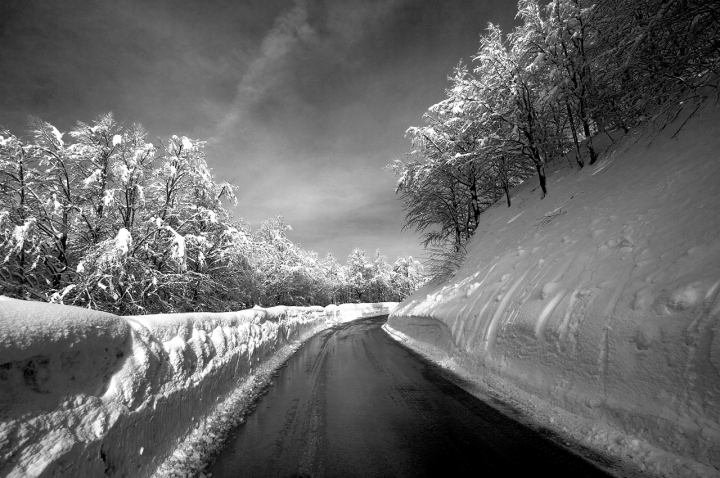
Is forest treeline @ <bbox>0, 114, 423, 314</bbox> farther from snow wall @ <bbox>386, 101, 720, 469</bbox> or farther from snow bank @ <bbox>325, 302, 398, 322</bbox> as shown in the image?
snow bank @ <bbox>325, 302, 398, 322</bbox>

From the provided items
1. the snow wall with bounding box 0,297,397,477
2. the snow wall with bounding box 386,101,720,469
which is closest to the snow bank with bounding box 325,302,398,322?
the snow wall with bounding box 386,101,720,469

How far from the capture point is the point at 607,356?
3.65 meters

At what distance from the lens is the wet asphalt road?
292cm

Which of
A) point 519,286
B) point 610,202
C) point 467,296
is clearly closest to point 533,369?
point 519,286

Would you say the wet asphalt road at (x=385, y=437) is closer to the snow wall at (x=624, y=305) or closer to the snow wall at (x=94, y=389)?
the snow wall at (x=94, y=389)

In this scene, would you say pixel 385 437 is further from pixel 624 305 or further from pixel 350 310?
pixel 350 310

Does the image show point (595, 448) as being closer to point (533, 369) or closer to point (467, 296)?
point (533, 369)

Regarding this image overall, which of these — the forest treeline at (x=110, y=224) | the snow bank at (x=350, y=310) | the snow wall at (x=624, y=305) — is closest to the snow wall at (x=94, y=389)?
the snow wall at (x=624, y=305)

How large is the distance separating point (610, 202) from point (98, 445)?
380 inches

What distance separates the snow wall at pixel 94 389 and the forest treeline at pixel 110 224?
21.9 ft

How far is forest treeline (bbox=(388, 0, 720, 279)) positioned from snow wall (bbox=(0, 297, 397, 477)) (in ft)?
28.9

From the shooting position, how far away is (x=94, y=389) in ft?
8.13

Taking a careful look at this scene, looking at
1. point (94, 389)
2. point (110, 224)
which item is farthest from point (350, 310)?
point (94, 389)

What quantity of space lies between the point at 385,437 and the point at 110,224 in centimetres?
1164
